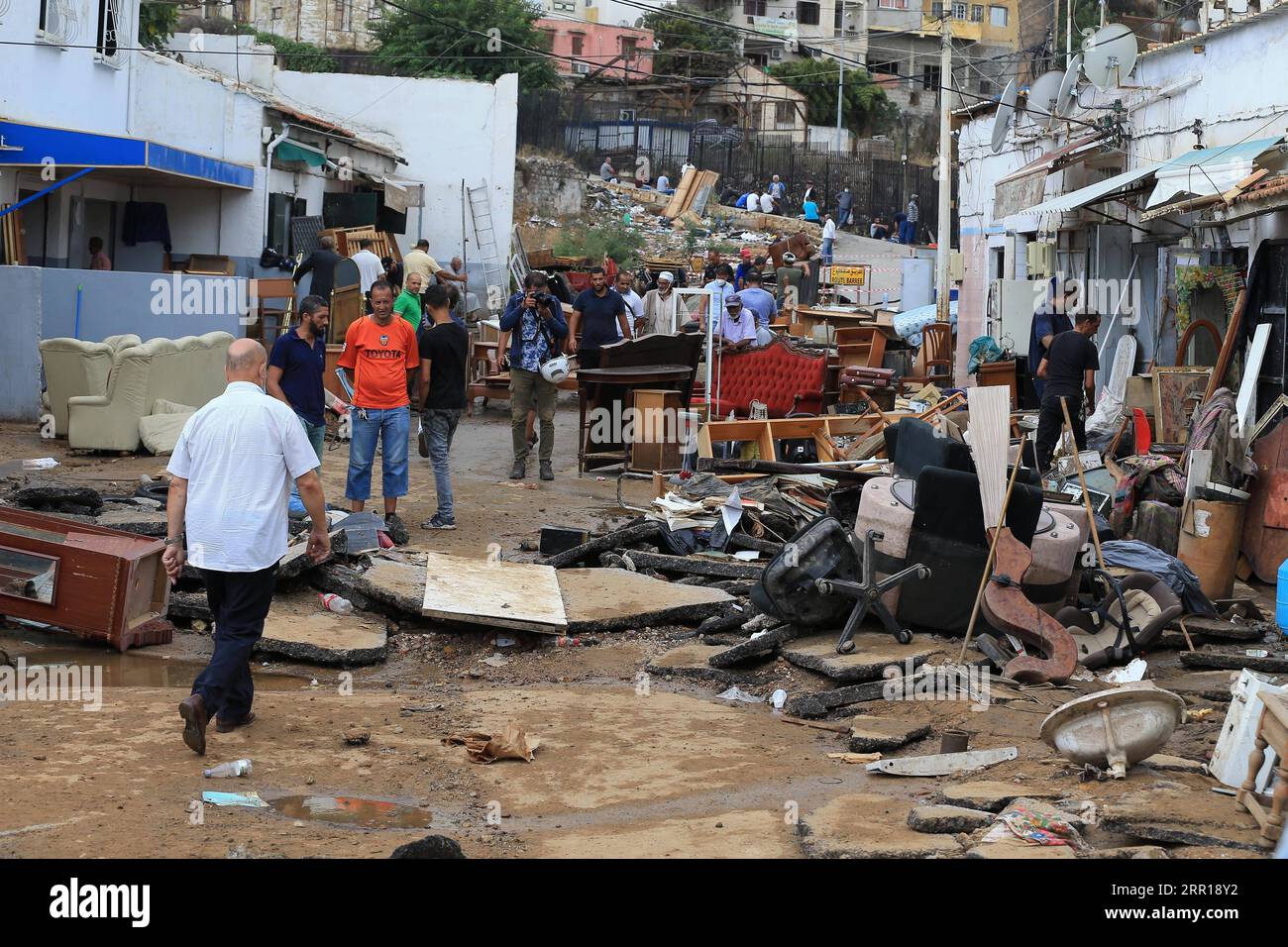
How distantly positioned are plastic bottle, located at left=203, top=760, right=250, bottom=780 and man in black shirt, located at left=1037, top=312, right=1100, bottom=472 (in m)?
8.90

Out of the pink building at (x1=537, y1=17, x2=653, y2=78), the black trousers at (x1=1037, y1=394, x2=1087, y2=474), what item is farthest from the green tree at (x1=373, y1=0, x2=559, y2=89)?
the black trousers at (x1=1037, y1=394, x2=1087, y2=474)

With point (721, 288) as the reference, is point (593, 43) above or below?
above

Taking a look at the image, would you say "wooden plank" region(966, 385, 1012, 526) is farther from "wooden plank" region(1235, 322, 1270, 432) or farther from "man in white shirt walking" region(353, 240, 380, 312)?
"man in white shirt walking" region(353, 240, 380, 312)

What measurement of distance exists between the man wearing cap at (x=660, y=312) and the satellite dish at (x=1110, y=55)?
5931mm

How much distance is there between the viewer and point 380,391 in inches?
409

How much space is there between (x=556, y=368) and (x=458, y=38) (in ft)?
124

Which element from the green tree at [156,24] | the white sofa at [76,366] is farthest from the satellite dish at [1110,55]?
the green tree at [156,24]

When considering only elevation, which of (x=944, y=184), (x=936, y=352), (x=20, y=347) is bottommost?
(x=20, y=347)

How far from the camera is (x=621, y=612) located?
894cm

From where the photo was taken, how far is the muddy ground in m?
5.02

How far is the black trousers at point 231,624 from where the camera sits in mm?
6141

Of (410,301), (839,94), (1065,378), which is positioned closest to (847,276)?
(410,301)

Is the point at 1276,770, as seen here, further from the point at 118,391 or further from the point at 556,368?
the point at 118,391

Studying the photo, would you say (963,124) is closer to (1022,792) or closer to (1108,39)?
(1108,39)
